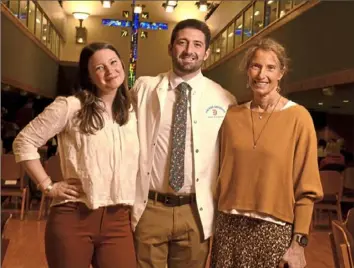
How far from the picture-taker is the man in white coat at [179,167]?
2574mm

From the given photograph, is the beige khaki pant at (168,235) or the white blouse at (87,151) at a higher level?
the white blouse at (87,151)

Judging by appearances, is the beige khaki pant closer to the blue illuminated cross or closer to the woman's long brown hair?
the woman's long brown hair

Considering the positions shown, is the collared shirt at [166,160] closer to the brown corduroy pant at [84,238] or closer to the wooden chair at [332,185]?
the brown corduroy pant at [84,238]

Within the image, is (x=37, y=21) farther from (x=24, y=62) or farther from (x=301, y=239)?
(x=301, y=239)

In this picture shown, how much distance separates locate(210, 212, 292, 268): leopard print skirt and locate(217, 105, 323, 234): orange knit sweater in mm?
58

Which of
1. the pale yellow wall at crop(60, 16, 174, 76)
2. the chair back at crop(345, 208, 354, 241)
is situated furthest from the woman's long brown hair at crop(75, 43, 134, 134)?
the pale yellow wall at crop(60, 16, 174, 76)

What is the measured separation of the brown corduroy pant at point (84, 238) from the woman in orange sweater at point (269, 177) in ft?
1.58

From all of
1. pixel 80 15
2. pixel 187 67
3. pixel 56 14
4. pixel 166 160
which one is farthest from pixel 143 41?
pixel 166 160

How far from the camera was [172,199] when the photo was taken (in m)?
2.59

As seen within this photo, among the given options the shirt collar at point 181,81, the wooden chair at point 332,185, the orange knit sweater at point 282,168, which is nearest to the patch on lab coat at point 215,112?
the shirt collar at point 181,81

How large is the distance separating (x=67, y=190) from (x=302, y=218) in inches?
39.8

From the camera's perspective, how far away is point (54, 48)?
16.5m

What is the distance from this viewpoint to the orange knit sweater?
7.52 ft

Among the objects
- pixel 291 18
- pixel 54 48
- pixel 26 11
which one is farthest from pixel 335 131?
pixel 54 48
